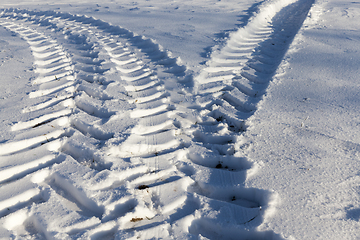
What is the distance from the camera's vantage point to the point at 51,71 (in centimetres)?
303

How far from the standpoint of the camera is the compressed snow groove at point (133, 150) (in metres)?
1.44

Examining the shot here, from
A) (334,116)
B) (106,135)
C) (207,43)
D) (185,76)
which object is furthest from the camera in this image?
(207,43)

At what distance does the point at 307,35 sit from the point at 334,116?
2507 millimetres

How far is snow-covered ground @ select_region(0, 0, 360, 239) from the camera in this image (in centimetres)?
145

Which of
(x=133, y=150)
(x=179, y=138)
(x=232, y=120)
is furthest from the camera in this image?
(x=232, y=120)

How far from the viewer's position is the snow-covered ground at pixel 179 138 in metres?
1.45

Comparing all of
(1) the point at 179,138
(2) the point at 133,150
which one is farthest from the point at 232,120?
(2) the point at 133,150

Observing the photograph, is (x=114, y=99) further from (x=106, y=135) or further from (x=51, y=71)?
(x=51, y=71)

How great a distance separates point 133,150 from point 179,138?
387 mm

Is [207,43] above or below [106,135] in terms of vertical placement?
above

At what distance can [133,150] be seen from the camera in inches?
76.1

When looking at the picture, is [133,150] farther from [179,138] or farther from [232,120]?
[232,120]

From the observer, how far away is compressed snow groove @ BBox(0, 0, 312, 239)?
1442 mm

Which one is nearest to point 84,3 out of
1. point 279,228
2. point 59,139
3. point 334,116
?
point 59,139
